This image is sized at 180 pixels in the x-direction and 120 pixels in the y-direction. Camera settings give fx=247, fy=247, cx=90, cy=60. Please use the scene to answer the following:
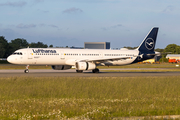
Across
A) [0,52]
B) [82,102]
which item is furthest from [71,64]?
[0,52]

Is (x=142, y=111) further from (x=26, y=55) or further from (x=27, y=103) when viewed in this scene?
(x=26, y=55)

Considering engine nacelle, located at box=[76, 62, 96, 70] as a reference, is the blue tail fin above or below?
above

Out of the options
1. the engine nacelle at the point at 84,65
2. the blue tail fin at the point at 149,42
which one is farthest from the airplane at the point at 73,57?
the blue tail fin at the point at 149,42

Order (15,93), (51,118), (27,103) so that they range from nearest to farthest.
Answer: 1. (51,118)
2. (27,103)
3. (15,93)

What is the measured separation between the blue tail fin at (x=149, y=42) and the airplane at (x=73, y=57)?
0.76 m

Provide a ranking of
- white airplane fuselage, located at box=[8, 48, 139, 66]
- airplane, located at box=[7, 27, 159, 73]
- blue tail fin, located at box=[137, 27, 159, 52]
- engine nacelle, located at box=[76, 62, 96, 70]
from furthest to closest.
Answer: blue tail fin, located at box=[137, 27, 159, 52] → engine nacelle, located at box=[76, 62, 96, 70] → airplane, located at box=[7, 27, 159, 73] → white airplane fuselage, located at box=[8, 48, 139, 66]

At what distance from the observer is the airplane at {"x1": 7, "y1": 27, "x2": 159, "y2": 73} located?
36.8 metres

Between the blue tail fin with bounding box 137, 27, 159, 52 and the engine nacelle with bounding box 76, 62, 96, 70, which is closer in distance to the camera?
the engine nacelle with bounding box 76, 62, 96, 70

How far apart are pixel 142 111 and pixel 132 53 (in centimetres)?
3446

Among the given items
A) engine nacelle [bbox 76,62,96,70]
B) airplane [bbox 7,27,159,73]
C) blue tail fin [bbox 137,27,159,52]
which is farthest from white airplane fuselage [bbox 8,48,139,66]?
blue tail fin [bbox 137,27,159,52]

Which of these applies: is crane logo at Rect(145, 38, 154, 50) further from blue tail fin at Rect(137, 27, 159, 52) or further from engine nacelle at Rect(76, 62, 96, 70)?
engine nacelle at Rect(76, 62, 96, 70)

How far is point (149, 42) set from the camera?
4631 centimetres

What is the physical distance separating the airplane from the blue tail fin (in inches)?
29.8

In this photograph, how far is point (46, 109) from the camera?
1103cm
